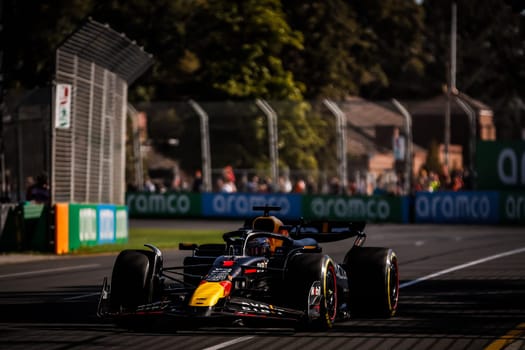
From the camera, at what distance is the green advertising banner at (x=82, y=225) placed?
2377 cm

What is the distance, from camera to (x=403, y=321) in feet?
38.9

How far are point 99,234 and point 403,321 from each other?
14531 millimetres

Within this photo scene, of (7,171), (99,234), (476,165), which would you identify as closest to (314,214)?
(476,165)

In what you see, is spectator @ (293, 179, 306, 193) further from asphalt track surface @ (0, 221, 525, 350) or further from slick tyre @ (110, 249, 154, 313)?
slick tyre @ (110, 249, 154, 313)

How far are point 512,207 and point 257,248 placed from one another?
94.6 ft

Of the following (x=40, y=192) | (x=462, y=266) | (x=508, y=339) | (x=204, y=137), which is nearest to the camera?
(x=508, y=339)

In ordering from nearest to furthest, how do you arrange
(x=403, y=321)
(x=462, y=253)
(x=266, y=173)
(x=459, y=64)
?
(x=403, y=321) < (x=462, y=253) < (x=266, y=173) < (x=459, y=64)

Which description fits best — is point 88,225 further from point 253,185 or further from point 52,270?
point 253,185

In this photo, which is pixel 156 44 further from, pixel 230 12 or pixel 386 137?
pixel 386 137

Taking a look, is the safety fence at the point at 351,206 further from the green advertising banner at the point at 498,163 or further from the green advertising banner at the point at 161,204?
the green advertising banner at the point at 498,163

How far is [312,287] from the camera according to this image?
10.6 m

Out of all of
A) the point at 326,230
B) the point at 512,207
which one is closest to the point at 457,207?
the point at 512,207

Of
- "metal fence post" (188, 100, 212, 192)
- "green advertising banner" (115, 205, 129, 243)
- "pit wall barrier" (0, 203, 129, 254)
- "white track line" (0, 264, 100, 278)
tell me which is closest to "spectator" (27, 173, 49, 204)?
"green advertising banner" (115, 205, 129, 243)

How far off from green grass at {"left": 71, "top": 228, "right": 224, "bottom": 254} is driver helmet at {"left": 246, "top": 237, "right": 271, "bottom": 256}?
1225 cm
